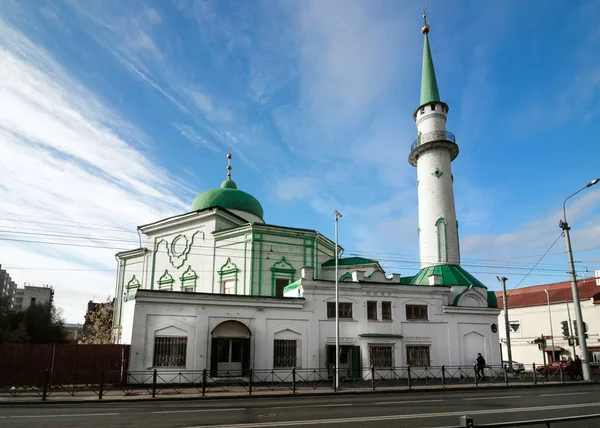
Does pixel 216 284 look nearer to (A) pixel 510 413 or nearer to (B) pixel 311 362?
(B) pixel 311 362

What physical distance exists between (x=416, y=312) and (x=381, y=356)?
354 cm

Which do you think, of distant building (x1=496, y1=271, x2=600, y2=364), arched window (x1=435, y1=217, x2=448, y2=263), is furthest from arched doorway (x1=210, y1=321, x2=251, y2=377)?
distant building (x1=496, y1=271, x2=600, y2=364)

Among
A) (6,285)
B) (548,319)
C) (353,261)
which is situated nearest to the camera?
(353,261)

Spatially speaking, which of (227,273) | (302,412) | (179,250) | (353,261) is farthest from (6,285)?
(302,412)

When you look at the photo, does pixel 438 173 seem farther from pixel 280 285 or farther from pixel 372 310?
pixel 280 285

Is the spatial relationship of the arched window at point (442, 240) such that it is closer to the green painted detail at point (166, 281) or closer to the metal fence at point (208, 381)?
the metal fence at point (208, 381)

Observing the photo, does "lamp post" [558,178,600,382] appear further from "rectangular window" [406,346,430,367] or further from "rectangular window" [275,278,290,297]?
"rectangular window" [275,278,290,297]

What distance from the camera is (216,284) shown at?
30.7 m

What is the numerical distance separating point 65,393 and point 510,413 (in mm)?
16163

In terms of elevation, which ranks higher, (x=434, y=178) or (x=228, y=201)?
(x=434, y=178)

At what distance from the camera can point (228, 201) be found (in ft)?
120

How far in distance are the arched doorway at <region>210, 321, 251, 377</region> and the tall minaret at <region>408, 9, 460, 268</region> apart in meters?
14.7

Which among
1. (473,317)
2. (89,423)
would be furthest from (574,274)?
(89,423)

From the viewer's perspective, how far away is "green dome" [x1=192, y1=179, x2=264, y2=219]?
120 feet
